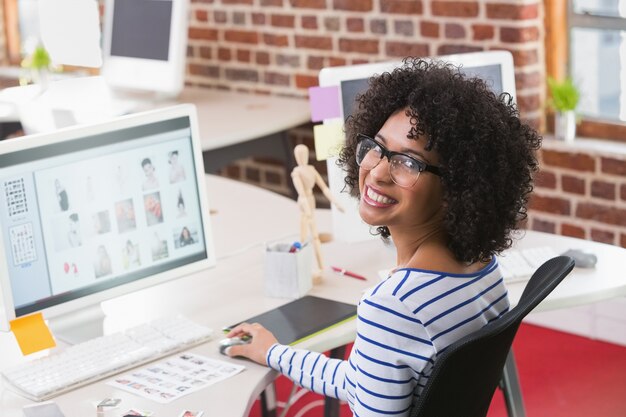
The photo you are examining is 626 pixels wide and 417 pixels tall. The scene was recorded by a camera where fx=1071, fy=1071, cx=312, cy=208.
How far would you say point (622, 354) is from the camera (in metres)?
3.55

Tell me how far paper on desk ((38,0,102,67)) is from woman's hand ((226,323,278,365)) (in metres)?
3.07

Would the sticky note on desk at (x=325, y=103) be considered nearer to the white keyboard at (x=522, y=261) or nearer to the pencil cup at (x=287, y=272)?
the pencil cup at (x=287, y=272)

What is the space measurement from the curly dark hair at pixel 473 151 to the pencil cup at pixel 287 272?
67 cm

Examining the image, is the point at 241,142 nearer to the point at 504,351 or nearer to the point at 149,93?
the point at 149,93

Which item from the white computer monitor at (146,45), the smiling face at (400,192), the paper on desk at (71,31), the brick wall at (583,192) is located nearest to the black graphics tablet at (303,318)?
the smiling face at (400,192)

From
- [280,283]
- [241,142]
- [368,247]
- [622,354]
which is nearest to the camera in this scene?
[280,283]

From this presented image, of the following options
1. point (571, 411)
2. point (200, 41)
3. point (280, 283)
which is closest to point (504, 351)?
point (280, 283)

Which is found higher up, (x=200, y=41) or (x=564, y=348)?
(x=200, y=41)

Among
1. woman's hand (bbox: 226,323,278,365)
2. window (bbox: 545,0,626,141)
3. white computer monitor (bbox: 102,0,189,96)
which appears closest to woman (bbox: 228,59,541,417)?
woman's hand (bbox: 226,323,278,365)

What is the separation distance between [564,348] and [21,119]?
2.25m

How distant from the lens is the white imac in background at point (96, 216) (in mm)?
2041

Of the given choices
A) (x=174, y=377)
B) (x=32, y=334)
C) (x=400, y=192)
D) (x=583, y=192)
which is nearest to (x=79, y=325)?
(x=32, y=334)

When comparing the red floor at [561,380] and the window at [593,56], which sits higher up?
the window at [593,56]

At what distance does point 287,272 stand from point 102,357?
1.56ft
